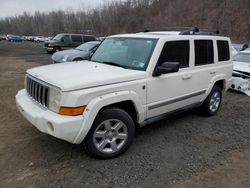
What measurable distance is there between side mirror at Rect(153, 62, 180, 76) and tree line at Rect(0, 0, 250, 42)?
91.4 feet

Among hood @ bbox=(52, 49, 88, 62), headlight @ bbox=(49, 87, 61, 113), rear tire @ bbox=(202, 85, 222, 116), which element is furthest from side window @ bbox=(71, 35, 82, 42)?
headlight @ bbox=(49, 87, 61, 113)

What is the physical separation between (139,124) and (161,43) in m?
1.38

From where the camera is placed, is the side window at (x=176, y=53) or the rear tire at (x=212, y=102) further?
the rear tire at (x=212, y=102)

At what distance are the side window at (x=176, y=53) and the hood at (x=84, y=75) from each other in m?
0.59

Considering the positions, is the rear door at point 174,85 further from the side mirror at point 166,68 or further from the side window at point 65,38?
the side window at point 65,38

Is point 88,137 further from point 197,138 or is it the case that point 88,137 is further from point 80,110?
point 197,138

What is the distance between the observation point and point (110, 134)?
3.57m

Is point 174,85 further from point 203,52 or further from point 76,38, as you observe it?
point 76,38

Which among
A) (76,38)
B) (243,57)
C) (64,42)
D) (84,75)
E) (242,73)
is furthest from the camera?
(76,38)

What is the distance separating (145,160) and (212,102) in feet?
8.72

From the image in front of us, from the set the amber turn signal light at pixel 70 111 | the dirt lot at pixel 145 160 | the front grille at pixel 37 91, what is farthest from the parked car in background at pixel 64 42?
the amber turn signal light at pixel 70 111

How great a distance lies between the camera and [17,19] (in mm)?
108562

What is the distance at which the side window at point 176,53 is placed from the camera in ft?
13.3

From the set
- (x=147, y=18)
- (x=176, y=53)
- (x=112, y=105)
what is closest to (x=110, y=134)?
(x=112, y=105)
